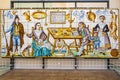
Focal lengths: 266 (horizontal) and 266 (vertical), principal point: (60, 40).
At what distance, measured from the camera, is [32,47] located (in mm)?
8844

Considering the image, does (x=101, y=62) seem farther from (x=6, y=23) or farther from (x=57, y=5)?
(x=6, y=23)

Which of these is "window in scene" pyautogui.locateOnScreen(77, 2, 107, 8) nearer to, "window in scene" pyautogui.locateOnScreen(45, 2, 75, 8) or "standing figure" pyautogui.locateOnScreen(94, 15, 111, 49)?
"window in scene" pyautogui.locateOnScreen(45, 2, 75, 8)

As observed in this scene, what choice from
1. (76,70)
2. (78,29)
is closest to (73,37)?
(78,29)

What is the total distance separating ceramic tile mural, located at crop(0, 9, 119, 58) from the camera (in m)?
8.73

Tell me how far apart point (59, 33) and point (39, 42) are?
729 millimetres

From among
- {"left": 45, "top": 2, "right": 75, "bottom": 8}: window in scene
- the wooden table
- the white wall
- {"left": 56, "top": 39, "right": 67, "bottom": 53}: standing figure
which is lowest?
the white wall

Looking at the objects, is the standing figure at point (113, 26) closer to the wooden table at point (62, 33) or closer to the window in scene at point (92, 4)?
the window in scene at point (92, 4)

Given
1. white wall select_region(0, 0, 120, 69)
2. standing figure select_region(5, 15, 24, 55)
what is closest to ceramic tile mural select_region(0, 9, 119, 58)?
standing figure select_region(5, 15, 24, 55)

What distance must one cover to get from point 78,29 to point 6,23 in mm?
2416

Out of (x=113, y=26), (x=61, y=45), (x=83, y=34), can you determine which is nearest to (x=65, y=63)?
(x=61, y=45)

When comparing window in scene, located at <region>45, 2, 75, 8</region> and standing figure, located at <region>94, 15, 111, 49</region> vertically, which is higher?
window in scene, located at <region>45, 2, 75, 8</region>

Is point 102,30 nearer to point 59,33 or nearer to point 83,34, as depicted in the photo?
point 83,34

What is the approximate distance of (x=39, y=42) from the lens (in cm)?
883

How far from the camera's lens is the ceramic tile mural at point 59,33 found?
8.73m
